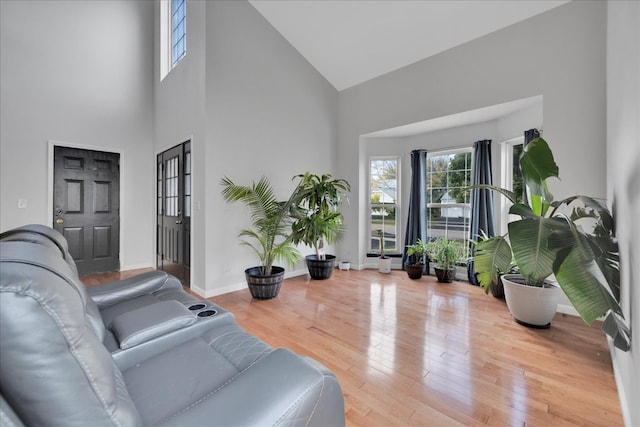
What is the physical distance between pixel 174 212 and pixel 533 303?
→ 15.2 feet

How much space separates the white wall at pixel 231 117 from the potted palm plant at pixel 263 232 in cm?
12

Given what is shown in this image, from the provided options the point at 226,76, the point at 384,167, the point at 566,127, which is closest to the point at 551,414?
the point at 566,127

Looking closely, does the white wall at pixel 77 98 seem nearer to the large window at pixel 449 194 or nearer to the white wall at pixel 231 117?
the white wall at pixel 231 117

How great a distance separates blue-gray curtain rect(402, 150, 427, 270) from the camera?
14.9 feet

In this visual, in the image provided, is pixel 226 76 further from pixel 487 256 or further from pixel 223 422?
pixel 223 422

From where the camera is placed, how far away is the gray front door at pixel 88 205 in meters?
4.23

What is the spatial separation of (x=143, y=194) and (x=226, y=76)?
108 inches

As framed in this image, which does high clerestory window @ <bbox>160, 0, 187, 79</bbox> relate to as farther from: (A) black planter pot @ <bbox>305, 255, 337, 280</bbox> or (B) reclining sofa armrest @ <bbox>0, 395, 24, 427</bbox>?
(B) reclining sofa armrest @ <bbox>0, 395, 24, 427</bbox>

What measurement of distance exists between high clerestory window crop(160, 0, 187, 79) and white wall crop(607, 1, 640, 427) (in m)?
4.82

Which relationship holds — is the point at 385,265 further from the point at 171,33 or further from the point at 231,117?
the point at 171,33

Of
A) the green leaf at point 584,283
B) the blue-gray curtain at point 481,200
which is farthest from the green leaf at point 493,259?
the blue-gray curtain at point 481,200

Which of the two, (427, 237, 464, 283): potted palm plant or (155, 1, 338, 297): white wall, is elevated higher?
(155, 1, 338, 297): white wall

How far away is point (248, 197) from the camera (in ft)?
12.0

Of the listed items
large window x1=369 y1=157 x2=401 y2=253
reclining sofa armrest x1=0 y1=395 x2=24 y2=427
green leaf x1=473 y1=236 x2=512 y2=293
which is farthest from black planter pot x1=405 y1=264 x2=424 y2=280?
reclining sofa armrest x1=0 y1=395 x2=24 y2=427
